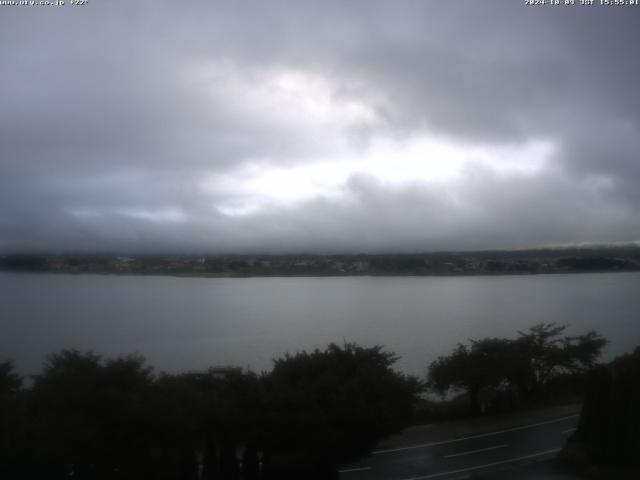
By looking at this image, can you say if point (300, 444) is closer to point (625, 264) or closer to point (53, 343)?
point (53, 343)

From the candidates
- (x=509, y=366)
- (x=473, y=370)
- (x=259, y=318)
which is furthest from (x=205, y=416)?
(x=259, y=318)

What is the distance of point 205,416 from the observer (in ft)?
34.5

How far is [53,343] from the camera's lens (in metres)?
16.8

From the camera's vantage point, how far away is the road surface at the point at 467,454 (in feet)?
36.8

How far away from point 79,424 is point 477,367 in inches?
535

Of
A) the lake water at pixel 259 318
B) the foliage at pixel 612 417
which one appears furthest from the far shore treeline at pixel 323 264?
A: the foliage at pixel 612 417

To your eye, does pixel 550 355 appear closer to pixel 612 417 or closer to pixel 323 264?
pixel 612 417

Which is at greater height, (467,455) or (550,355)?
(550,355)

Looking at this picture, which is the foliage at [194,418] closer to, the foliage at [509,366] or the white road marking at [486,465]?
the white road marking at [486,465]

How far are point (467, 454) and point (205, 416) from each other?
5.80 metres

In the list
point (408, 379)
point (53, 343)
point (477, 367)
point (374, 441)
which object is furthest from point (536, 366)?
point (53, 343)

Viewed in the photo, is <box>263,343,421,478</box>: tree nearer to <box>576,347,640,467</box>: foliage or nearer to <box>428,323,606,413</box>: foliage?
<box>576,347,640,467</box>: foliage

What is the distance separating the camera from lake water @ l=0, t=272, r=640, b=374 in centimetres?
1939

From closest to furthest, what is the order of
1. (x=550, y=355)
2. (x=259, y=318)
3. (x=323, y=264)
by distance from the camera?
(x=550, y=355) < (x=259, y=318) < (x=323, y=264)
